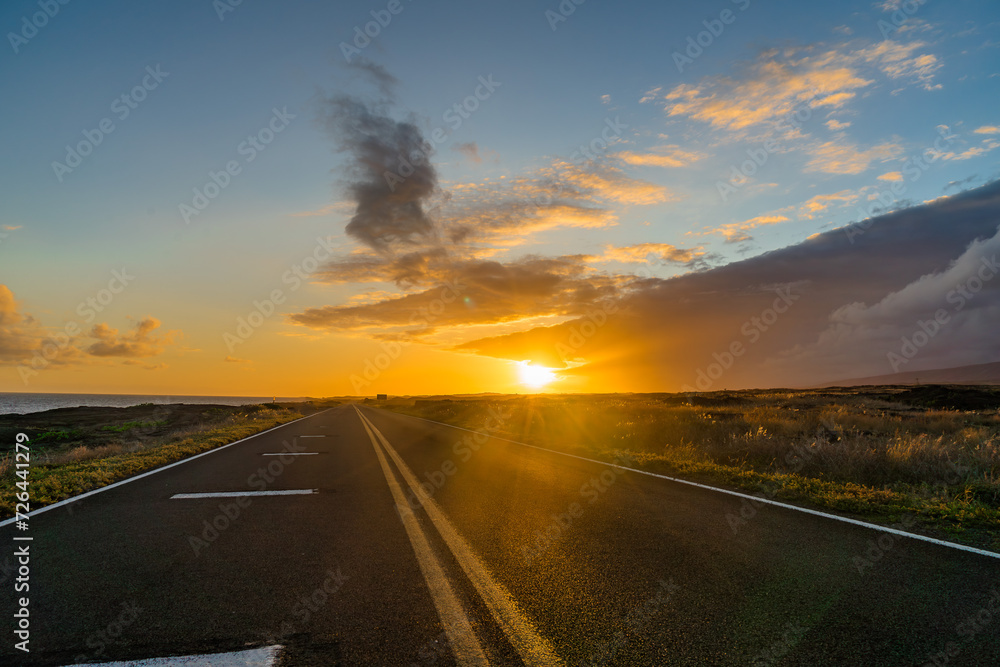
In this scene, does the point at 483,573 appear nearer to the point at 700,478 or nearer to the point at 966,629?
the point at 966,629

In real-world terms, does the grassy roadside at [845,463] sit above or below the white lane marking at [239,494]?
below

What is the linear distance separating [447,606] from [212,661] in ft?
4.92

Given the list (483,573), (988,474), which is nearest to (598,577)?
(483,573)

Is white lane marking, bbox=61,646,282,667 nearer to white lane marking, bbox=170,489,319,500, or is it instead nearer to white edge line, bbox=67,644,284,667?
white edge line, bbox=67,644,284,667

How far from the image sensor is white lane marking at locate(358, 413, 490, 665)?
2.99 metres

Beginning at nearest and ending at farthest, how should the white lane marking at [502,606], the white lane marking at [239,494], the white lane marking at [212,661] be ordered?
the white lane marking at [212,661] < the white lane marking at [502,606] < the white lane marking at [239,494]

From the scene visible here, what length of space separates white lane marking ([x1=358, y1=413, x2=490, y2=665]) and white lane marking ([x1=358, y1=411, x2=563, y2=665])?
0.22m

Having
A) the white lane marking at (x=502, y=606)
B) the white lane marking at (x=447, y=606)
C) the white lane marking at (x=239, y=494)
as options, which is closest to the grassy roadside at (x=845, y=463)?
the white lane marking at (x=502, y=606)

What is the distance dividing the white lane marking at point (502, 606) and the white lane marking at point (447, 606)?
0.71 feet

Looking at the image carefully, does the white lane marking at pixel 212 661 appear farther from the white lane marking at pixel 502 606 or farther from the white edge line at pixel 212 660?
the white lane marking at pixel 502 606

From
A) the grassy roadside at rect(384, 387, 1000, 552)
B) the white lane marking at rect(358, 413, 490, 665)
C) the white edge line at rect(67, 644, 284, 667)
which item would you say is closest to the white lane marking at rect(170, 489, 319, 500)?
the white lane marking at rect(358, 413, 490, 665)

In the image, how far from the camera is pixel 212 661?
2.88 metres

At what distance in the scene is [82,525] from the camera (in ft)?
20.4

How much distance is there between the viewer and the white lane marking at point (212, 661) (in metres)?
2.85
